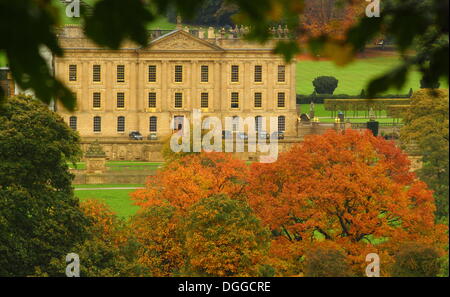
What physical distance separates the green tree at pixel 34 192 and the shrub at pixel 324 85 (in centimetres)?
9264

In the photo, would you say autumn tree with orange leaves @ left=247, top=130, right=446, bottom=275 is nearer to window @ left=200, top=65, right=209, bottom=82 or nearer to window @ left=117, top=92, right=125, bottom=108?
window @ left=200, top=65, right=209, bottom=82

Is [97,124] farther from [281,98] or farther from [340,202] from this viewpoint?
[340,202]

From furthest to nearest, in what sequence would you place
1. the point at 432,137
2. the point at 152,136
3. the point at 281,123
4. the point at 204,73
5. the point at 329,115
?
the point at 329,115
the point at 204,73
the point at 281,123
the point at 152,136
the point at 432,137

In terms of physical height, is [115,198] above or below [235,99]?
below

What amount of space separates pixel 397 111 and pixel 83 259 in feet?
257

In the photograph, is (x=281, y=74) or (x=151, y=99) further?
(x=281, y=74)

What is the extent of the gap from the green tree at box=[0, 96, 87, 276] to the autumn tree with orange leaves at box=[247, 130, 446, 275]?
6920 mm

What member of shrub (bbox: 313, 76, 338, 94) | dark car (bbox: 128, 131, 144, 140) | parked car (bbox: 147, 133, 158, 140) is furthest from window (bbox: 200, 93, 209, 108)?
shrub (bbox: 313, 76, 338, 94)

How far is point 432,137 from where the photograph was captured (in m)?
53.9

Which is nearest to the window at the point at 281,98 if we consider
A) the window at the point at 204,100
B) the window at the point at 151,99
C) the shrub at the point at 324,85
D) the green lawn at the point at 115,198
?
the window at the point at 204,100

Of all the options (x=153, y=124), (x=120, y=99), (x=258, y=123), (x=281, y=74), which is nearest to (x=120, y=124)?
(x=120, y=99)

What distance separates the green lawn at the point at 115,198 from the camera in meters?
60.5

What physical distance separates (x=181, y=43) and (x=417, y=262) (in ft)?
243

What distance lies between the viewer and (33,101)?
138ft
